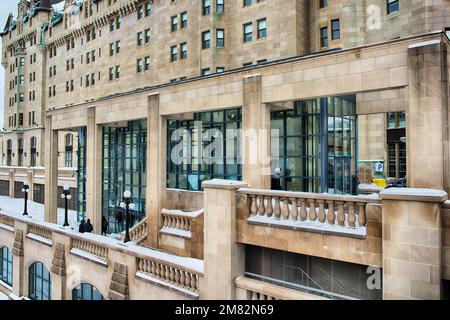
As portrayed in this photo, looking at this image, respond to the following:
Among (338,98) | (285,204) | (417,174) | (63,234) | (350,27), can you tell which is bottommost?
(63,234)

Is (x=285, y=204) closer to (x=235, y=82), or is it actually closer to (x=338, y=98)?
(x=235, y=82)

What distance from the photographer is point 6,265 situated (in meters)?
20.5

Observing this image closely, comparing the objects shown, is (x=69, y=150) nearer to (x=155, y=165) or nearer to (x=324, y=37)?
(x=155, y=165)

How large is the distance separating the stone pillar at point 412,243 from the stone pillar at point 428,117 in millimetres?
4412

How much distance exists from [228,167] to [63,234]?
8.56 m

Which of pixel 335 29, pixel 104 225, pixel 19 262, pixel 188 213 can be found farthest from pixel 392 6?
pixel 19 262

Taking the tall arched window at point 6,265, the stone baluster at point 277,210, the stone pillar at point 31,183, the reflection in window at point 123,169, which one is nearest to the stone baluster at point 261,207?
the stone baluster at point 277,210

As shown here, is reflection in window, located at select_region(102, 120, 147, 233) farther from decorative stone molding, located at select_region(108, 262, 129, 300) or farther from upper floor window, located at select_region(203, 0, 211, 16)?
upper floor window, located at select_region(203, 0, 211, 16)

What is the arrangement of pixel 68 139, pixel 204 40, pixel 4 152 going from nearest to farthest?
pixel 204 40
pixel 68 139
pixel 4 152

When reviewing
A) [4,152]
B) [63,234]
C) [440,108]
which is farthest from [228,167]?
[4,152]

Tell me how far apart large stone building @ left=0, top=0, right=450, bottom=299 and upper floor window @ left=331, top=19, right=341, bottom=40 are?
13.3 inches

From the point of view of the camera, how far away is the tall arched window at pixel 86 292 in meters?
13.8

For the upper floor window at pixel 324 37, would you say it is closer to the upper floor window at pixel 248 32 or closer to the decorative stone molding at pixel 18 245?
the upper floor window at pixel 248 32

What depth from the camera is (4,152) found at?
189 ft
